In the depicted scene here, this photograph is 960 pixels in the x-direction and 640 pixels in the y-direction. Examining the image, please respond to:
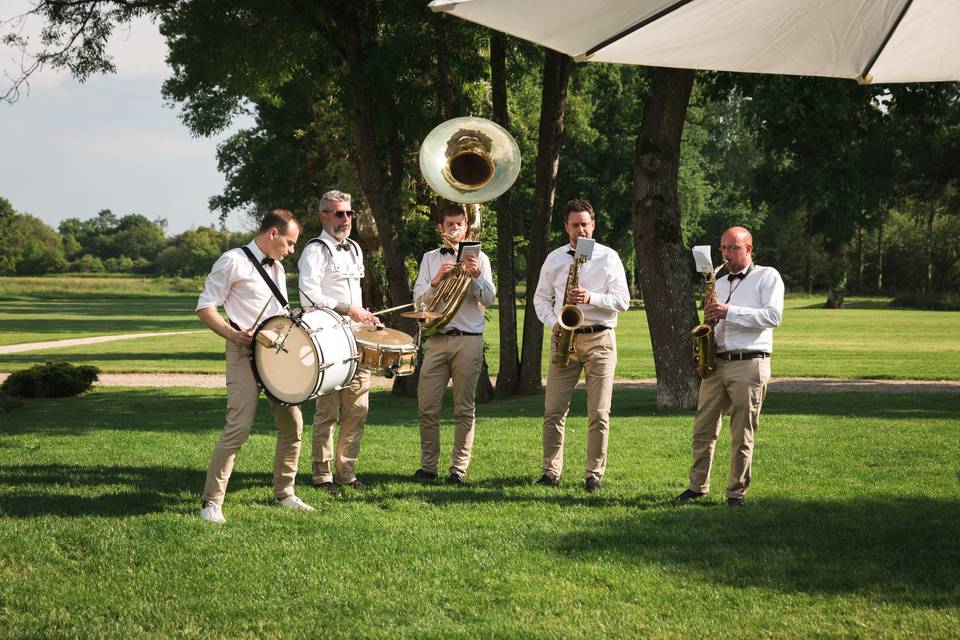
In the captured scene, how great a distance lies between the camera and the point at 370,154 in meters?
16.1

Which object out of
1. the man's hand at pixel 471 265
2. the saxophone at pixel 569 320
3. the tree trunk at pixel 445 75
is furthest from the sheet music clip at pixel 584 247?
the tree trunk at pixel 445 75

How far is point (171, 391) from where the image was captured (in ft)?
63.1

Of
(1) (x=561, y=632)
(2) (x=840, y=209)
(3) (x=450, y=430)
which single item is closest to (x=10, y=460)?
(3) (x=450, y=430)

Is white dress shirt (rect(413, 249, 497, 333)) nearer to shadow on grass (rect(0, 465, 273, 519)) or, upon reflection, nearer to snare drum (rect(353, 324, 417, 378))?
snare drum (rect(353, 324, 417, 378))

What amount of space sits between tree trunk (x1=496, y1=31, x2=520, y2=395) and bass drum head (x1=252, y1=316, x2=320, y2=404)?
1049 centimetres

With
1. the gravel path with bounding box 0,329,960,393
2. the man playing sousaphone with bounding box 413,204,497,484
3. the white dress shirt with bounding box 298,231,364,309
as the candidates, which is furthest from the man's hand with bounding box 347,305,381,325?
the gravel path with bounding box 0,329,960,393

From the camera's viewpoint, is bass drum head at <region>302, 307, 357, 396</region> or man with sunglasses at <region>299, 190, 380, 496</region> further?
man with sunglasses at <region>299, 190, 380, 496</region>

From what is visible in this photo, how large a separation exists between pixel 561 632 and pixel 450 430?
7801mm

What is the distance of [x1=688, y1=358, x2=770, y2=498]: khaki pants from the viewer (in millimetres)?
7520

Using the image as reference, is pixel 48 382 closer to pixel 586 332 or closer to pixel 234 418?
pixel 234 418

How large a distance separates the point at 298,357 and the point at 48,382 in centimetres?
1340

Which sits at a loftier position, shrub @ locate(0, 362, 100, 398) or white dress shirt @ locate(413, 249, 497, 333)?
white dress shirt @ locate(413, 249, 497, 333)

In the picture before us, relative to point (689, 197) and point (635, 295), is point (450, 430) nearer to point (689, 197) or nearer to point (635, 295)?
point (689, 197)

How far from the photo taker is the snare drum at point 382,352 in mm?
7531
